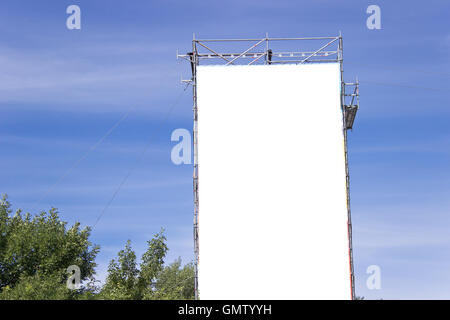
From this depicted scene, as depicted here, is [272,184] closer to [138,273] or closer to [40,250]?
[138,273]

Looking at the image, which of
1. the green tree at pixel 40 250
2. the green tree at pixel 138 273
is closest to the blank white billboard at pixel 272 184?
the green tree at pixel 138 273

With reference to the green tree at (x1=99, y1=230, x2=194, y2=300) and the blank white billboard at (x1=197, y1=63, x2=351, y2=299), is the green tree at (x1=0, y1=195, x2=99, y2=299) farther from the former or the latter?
the blank white billboard at (x1=197, y1=63, x2=351, y2=299)

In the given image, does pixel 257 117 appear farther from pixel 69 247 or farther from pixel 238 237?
pixel 69 247

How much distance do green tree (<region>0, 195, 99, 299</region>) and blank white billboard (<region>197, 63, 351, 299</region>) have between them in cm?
1104

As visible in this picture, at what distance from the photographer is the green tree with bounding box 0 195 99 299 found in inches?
1716

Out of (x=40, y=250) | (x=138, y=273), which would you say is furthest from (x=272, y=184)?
(x=40, y=250)

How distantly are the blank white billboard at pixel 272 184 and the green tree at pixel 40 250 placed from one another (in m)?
11.0

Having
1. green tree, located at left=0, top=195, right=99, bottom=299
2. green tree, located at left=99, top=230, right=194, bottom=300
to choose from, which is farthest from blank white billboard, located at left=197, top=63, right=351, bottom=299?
green tree, located at left=0, top=195, right=99, bottom=299

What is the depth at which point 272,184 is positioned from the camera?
42438mm

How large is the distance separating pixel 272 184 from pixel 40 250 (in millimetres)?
18890

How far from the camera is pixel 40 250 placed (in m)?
44.6

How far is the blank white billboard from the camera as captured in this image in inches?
1636

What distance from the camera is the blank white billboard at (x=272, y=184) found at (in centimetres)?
4156
